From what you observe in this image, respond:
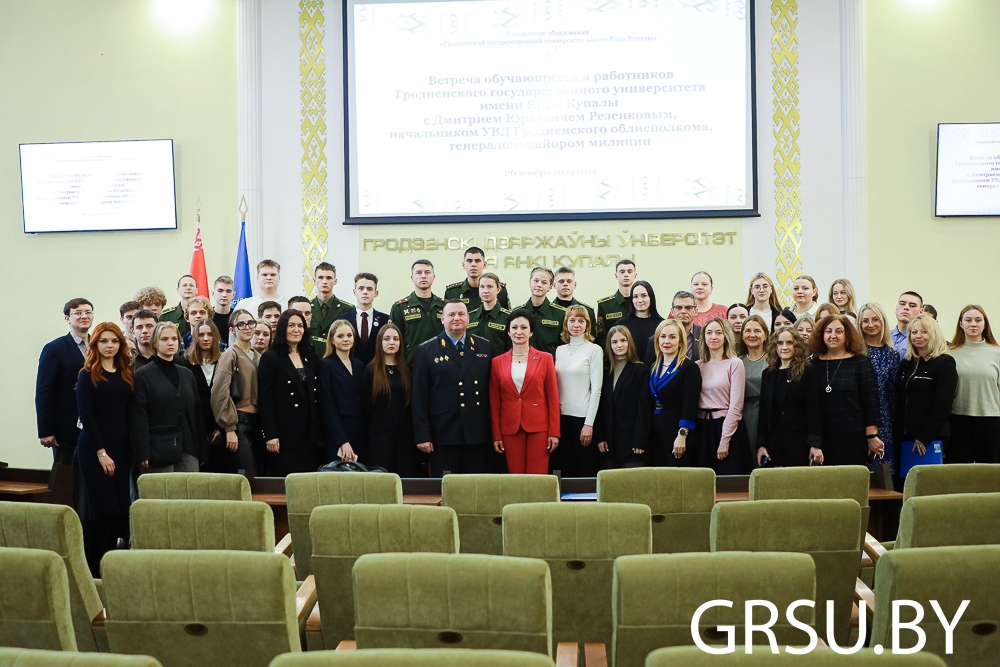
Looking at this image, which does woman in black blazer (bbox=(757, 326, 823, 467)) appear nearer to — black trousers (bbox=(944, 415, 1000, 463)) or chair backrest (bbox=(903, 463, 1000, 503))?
black trousers (bbox=(944, 415, 1000, 463))

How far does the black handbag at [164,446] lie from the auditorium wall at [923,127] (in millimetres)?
6641

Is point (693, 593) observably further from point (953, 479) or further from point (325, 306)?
point (325, 306)

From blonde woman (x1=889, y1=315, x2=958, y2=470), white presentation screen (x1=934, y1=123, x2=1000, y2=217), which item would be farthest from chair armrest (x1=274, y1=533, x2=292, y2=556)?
white presentation screen (x1=934, y1=123, x2=1000, y2=217)

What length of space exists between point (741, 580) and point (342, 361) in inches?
140

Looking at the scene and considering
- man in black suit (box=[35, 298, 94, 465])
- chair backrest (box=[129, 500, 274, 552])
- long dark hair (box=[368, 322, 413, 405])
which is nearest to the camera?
chair backrest (box=[129, 500, 274, 552])

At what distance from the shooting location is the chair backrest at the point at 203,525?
2.65m

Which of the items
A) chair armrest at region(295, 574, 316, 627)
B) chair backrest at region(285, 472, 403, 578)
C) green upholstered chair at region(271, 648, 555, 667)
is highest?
green upholstered chair at region(271, 648, 555, 667)

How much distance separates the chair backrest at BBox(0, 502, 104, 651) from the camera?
2.48 metres

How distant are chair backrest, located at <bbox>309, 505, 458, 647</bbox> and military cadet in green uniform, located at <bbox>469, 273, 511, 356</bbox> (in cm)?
309

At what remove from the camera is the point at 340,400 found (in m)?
5.04

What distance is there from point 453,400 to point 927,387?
116 inches

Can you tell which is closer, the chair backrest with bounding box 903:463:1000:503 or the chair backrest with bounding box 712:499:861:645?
the chair backrest with bounding box 712:499:861:645

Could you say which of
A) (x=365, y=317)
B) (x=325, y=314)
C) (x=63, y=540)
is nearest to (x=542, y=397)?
(x=365, y=317)

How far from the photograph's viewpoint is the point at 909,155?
783 cm
